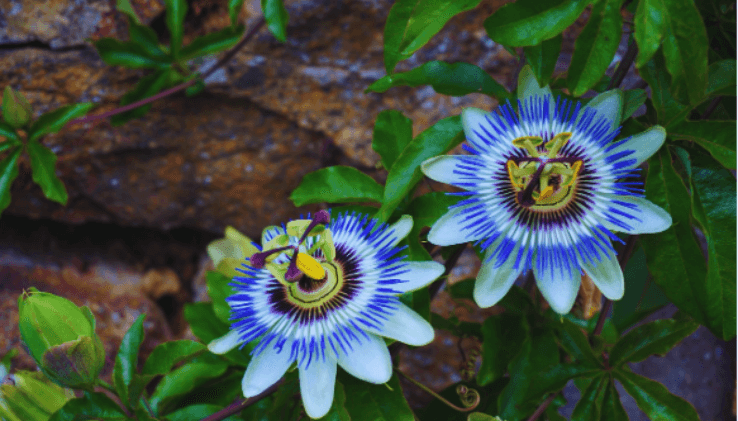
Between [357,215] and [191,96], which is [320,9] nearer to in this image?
[191,96]

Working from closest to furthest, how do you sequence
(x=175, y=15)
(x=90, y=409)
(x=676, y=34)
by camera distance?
1. (x=676, y=34)
2. (x=90, y=409)
3. (x=175, y=15)

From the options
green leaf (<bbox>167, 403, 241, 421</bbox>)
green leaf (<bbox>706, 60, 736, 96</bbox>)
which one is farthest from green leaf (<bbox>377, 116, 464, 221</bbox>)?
green leaf (<bbox>167, 403, 241, 421</bbox>)

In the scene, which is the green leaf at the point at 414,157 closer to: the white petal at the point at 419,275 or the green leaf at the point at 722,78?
the white petal at the point at 419,275

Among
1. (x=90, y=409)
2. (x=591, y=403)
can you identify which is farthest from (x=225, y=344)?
(x=591, y=403)

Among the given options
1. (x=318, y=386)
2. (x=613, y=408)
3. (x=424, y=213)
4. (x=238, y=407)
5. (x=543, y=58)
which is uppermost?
(x=543, y=58)

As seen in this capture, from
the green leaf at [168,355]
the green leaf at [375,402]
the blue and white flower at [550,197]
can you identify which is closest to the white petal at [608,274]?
the blue and white flower at [550,197]

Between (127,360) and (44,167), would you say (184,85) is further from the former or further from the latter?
(127,360)

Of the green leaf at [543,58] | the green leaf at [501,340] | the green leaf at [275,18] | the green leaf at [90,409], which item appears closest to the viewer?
the green leaf at [543,58]
